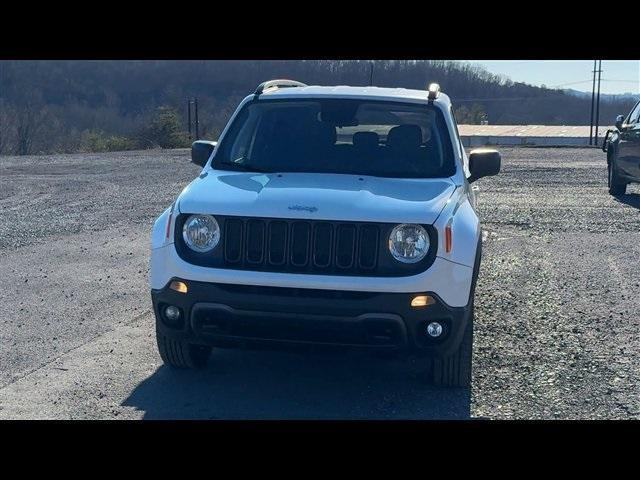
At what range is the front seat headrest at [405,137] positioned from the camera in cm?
654

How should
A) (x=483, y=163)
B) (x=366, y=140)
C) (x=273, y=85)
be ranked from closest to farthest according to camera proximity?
(x=366, y=140) < (x=483, y=163) < (x=273, y=85)

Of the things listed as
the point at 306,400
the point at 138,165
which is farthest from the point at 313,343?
the point at 138,165

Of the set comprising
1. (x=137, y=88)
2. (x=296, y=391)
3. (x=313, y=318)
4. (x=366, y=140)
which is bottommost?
(x=137, y=88)

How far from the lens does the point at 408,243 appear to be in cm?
516

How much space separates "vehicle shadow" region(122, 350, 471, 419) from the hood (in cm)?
84

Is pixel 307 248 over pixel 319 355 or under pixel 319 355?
over

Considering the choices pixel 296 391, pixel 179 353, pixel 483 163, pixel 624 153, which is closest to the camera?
pixel 296 391

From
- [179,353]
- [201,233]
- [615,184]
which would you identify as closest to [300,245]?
[201,233]

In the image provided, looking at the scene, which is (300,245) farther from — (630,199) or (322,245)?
(630,199)

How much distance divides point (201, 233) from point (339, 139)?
169cm

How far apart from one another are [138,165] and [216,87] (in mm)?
73297

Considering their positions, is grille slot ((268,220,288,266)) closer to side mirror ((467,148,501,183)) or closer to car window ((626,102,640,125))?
side mirror ((467,148,501,183))

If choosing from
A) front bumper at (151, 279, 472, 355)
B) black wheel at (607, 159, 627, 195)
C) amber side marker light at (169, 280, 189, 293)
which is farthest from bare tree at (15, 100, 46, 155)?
front bumper at (151, 279, 472, 355)
